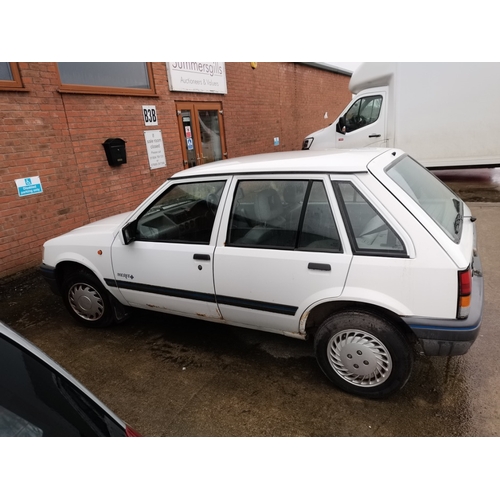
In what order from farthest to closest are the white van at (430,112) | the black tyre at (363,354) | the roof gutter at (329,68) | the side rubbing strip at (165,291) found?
the roof gutter at (329,68)
the white van at (430,112)
the side rubbing strip at (165,291)
the black tyre at (363,354)

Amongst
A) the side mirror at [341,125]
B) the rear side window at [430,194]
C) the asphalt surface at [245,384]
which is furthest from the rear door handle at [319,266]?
the side mirror at [341,125]

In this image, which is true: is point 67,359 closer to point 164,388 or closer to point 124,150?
point 164,388

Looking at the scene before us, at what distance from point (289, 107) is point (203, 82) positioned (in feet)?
17.4

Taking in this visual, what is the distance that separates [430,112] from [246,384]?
30.0 ft

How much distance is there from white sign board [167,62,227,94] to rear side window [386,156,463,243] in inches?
238

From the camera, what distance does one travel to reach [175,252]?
119 inches

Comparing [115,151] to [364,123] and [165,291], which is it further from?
[364,123]

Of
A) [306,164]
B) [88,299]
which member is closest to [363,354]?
[306,164]

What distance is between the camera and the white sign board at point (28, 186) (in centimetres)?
515

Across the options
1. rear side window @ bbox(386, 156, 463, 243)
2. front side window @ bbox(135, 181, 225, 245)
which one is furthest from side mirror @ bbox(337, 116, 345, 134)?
front side window @ bbox(135, 181, 225, 245)

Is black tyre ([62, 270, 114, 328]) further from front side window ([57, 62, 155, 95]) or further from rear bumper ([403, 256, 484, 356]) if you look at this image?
front side window ([57, 62, 155, 95])

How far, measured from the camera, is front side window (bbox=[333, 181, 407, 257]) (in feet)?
7.57

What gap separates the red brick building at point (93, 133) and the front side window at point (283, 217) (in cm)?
394

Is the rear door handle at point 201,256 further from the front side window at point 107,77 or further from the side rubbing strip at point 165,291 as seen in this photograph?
the front side window at point 107,77
